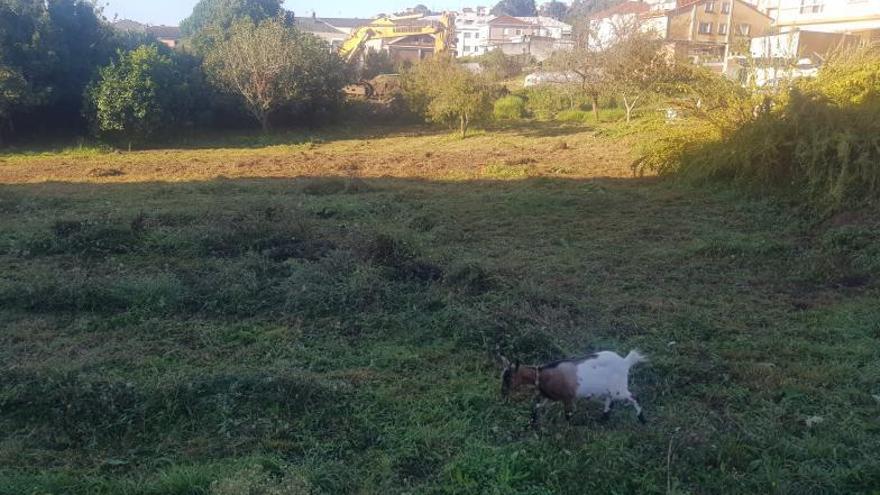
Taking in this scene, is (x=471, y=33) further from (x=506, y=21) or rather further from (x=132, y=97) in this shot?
(x=132, y=97)

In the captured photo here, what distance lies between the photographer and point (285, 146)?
18297 mm

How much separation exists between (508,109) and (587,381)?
2151 cm

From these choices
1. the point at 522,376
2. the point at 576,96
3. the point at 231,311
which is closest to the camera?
the point at 522,376

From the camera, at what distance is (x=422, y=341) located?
508cm

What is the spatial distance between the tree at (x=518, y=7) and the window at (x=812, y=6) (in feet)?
228

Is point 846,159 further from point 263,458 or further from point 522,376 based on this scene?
point 263,458

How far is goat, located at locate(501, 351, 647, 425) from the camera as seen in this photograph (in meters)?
3.70

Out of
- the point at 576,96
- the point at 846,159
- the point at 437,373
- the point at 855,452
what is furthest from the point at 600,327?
the point at 576,96

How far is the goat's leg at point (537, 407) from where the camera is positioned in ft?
12.3

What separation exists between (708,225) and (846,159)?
77.0 inches

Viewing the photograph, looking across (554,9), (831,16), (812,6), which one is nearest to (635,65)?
(831,16)

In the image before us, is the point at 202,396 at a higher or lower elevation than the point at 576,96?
lower

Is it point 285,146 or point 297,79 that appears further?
A: point 297,79

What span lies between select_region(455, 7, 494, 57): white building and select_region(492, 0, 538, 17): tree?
24280 millimetres
